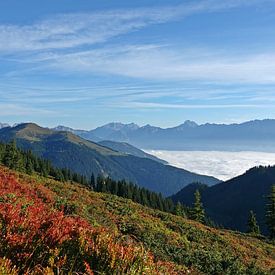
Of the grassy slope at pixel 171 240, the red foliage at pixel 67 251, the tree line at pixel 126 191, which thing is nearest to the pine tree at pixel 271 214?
the tree line at pixel 126 191

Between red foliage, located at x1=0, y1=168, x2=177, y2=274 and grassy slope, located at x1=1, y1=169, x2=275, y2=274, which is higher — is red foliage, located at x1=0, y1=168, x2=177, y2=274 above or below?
above

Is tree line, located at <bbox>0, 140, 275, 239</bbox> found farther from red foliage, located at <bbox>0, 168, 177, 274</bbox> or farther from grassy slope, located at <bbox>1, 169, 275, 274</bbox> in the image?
red foliage, located at <bbox>0, 168, 177, 274</bbox>

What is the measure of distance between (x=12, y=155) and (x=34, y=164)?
20029mm

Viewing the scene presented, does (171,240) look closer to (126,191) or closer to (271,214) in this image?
(271,214)

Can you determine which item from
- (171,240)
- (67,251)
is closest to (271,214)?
(171,240)

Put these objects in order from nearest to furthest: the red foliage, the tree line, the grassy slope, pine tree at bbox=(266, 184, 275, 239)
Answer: the red foliage, the grassy slope, pine tree at bbox=(266, 184, 275, 239), the tree line

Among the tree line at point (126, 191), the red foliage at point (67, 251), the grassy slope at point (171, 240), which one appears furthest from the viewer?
the tree line at point (126, 191)

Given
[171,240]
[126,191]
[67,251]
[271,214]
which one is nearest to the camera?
[67,251]

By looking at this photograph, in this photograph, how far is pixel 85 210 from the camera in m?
23.0

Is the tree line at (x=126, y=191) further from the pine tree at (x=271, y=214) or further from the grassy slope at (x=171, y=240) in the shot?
the grassy slope at (x=171, y=240)

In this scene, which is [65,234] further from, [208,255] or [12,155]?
[12,155]

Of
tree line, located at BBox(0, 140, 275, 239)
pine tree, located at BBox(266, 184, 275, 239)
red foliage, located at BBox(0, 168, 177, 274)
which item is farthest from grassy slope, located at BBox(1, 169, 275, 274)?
tree line, located at BBox(0, 140, 275, 239)

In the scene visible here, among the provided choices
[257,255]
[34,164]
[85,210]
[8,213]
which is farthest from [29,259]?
[34,164]

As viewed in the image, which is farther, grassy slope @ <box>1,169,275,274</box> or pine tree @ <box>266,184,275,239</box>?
pine tree @ <box>266,184,275,239</box>
